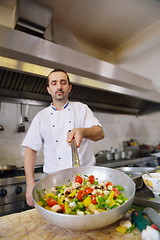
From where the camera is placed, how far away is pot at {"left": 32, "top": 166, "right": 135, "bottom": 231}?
1.31 ft

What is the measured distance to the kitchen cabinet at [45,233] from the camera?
0.45 m

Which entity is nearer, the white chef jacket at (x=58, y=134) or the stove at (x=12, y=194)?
the white chef jacket at (x=58, y=134)

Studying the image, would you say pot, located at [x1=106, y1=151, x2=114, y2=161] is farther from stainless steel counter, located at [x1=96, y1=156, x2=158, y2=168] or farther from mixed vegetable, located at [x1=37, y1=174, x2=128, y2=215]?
mixed vegetable, located at [x1=37, y1=174, x2=128, y2=215]

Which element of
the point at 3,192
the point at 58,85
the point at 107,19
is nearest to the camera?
the point at 58,85

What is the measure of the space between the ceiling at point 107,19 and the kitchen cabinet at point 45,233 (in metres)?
2.12

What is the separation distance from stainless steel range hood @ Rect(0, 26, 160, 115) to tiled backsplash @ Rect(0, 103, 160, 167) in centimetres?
21

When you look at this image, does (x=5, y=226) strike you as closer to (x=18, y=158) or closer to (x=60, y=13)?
(x=18, y=158)

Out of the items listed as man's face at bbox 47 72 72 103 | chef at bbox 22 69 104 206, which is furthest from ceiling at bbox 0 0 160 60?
chef at bbox 22 69 104 206

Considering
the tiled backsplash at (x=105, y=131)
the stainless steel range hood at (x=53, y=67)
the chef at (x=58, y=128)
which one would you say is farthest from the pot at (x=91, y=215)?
the tiled backsplash at (x=105, y=131)

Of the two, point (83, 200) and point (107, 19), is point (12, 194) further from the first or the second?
point (107, 19)

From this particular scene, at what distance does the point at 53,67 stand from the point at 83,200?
1384 millimetres

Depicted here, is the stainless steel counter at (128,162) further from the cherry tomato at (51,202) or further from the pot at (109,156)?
the cherry tomato at (51,202)

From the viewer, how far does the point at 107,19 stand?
8.45 ft

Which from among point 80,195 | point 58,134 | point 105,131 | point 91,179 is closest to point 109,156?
point 105,131
